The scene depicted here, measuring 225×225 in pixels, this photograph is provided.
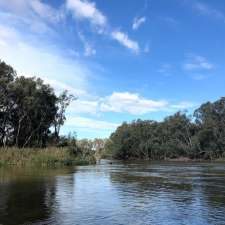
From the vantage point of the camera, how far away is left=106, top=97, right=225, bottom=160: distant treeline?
160 meters

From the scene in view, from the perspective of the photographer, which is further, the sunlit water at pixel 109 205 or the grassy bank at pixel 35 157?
the grassy bank at pixel 35 157

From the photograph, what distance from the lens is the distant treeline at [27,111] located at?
88.1 m

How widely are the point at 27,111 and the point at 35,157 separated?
2276 cm

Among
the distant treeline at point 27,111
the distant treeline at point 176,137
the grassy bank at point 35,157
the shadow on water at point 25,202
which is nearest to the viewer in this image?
the shadow on water at point 25,202

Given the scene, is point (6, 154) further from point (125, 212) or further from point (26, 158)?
point (125, 212)

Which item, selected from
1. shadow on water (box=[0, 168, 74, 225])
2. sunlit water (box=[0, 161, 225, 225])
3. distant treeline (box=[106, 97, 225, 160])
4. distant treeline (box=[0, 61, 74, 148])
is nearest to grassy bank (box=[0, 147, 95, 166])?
distant treeline (box=[0, 61, 74, 148])

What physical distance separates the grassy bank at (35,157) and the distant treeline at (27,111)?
15.8 meters

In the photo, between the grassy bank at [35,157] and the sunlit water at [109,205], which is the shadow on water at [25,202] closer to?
the sunlit water at [109,205]

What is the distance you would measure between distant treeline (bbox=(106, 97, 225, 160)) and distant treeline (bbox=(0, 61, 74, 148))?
70803 mm

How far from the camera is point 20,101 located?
3585 inches

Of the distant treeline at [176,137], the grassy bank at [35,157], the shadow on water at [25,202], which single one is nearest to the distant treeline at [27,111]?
the grassy bank at [35,157]

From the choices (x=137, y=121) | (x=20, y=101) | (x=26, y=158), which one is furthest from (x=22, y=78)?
(x=137, y=121)

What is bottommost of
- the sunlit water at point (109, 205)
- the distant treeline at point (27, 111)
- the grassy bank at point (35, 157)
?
the sunlit water at point (109, 205)

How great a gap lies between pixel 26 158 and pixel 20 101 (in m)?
23.0
